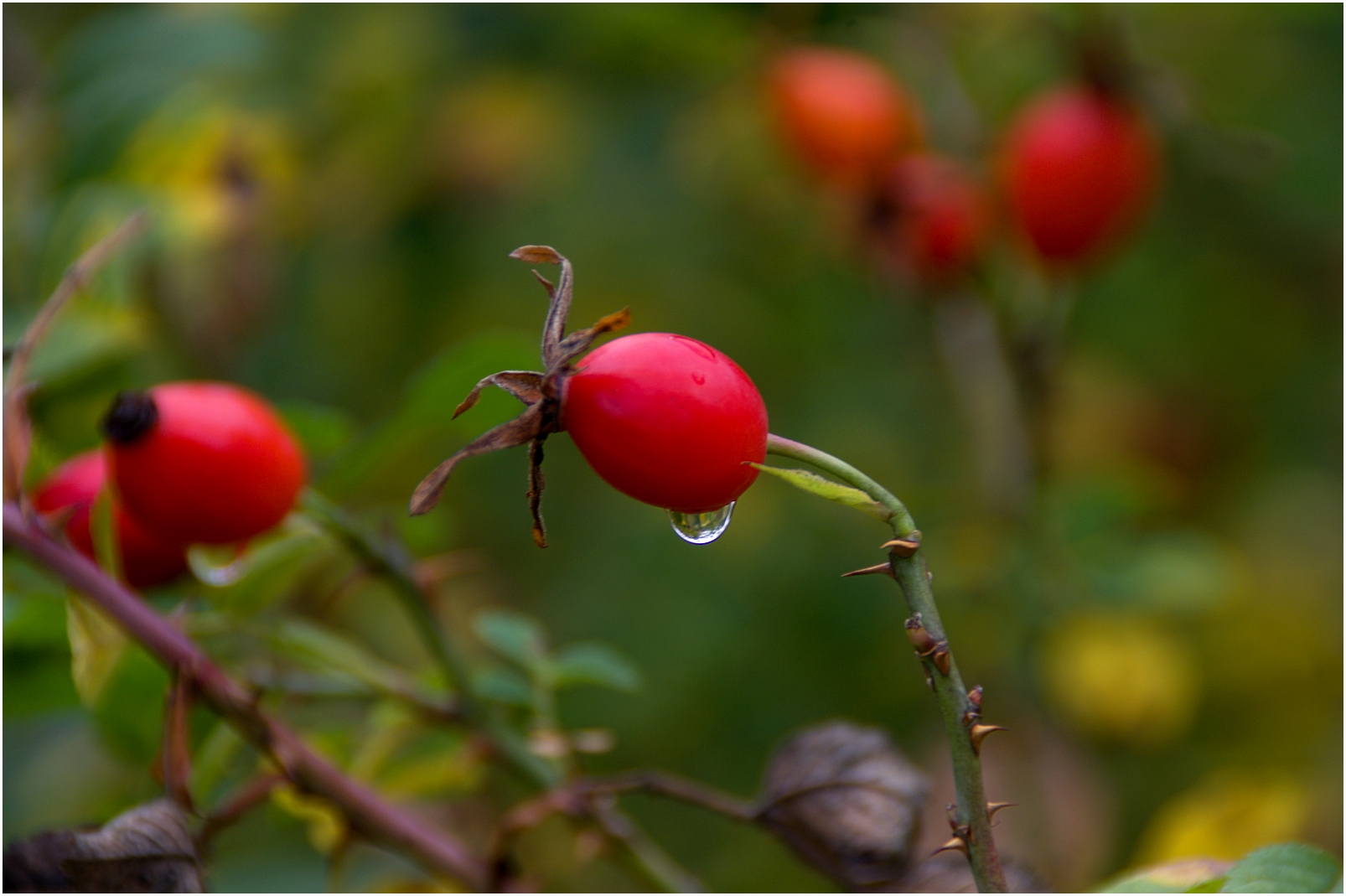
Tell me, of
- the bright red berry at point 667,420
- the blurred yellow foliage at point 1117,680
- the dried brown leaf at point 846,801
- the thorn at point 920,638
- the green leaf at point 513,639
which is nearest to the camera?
the thorn at point 920,638

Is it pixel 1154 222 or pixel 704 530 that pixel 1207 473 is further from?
pixel 704 530

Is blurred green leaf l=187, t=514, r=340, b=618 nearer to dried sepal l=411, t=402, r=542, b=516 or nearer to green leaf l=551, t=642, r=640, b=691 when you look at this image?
green leaf l=551, t=642, r=640, b=691

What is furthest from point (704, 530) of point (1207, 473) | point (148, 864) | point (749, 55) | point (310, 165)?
point (1207, 473)

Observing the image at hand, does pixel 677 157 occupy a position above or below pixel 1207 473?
above

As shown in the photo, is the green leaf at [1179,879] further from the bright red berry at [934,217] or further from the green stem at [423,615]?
the bright red berry at [934,217]

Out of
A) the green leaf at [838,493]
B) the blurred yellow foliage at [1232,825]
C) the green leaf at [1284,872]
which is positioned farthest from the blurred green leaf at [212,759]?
the blurred yellow foliage at [1232,825]

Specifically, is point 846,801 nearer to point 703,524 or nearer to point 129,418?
point 703,524

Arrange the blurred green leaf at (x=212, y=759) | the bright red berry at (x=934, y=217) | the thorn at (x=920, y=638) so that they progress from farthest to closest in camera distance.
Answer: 1. the bright red berry at (x=934, y=217)
2. the blurred green leaf at (x=212, y=759)
3. the thorn at (x=920, y=638)

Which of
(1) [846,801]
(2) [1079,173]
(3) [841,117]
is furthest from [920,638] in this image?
(3) [841,117]
